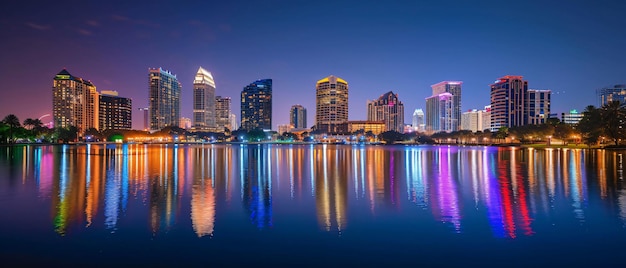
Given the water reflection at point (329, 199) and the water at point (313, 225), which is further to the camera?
the water reflection at point (329, 199)

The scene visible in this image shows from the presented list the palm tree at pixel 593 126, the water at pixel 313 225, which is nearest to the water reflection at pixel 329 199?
the water at pixel 313 225

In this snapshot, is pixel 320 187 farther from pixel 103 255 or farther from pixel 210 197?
pixel 103 255

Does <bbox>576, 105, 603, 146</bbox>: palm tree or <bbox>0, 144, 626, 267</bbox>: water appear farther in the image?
<bbox>576, 105, 603, 146</bbox>: palm tree

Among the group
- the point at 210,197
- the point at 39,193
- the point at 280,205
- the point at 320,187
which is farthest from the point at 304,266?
the point at 39,193

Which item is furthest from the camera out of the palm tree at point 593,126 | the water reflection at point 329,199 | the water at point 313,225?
the palm tree at point 593,126

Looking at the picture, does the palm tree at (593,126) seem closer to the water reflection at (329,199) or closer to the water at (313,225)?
the water reflection at (329,199)

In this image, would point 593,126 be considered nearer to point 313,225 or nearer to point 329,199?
point 329,199

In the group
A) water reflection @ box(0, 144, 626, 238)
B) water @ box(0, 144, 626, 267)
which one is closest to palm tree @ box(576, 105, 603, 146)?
water reflection @ box(0, 144, 626, 238)

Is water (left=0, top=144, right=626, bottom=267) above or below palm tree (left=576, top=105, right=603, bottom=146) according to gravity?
below

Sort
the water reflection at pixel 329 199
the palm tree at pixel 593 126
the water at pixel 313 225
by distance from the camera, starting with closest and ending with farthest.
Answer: the water at pixel 313 225, the water reflection at pixel 329 199, the palm tree at pixel 593 126

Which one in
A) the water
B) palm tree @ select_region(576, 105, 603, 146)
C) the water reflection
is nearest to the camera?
Answer: the water

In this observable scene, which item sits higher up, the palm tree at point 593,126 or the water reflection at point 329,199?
the palm tree at point 593,126

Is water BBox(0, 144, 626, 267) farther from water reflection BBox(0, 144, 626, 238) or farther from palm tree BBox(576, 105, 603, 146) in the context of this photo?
palm tree BBox(576, 105, 603, 146)

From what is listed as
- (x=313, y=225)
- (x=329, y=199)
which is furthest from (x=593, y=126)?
(x=313, y=225)
